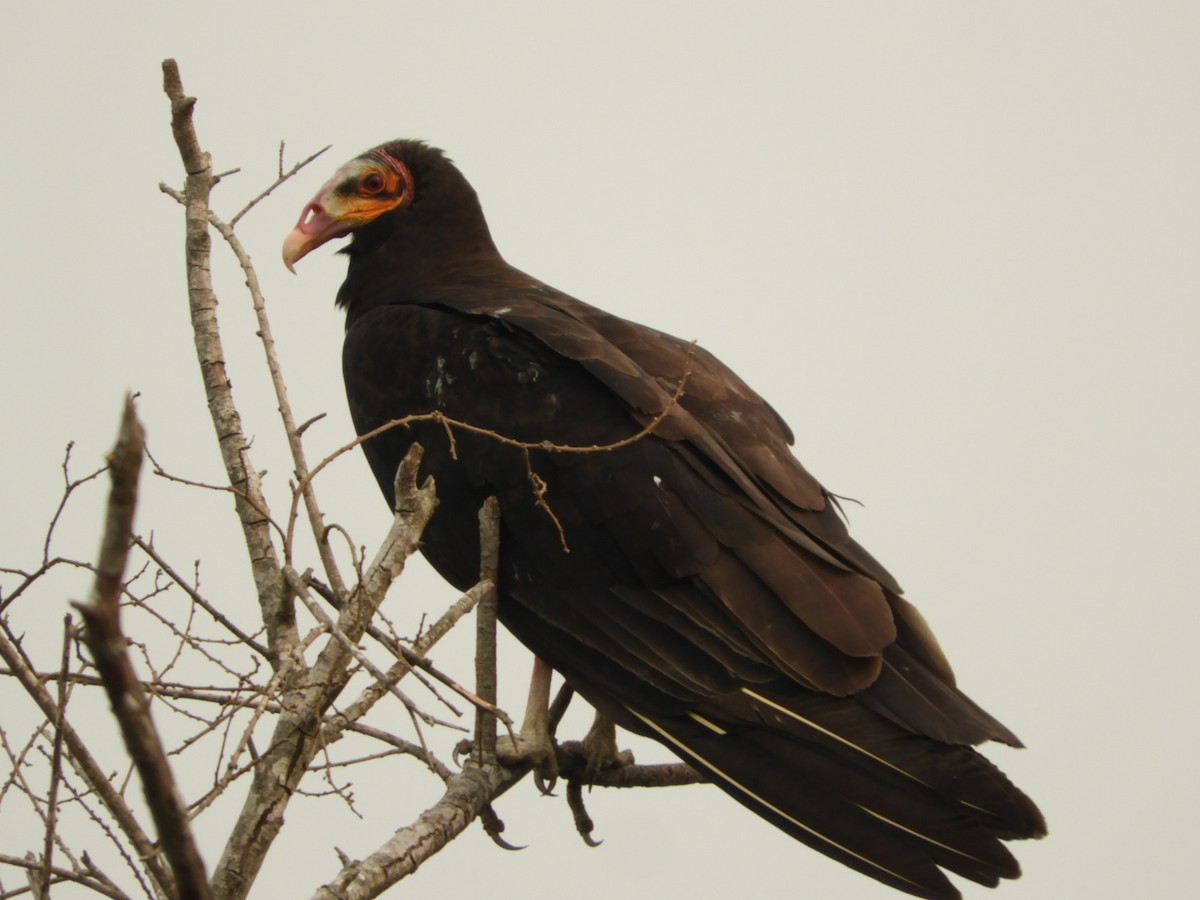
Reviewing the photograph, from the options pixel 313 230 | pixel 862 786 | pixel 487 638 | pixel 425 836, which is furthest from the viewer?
pixel 313 230

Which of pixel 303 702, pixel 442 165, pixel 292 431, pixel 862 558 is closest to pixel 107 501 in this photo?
pixel 303 702

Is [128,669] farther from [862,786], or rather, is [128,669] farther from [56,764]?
[862,786]

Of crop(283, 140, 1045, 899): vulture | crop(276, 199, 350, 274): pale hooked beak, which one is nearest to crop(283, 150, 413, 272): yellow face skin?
crop(276, 199, 350, 274): pale hooked beak

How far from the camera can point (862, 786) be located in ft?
9.30

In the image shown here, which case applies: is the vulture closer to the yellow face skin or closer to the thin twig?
the yellow face skin

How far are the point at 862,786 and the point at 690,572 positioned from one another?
0.64 meters

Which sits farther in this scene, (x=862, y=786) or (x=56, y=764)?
(x=862, y=786)

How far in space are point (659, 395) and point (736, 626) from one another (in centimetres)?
61

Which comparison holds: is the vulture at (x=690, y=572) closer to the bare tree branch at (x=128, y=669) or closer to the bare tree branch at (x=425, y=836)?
the bare tree branch at (x=425, y=836)

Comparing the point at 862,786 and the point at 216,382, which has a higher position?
the point at 216,382

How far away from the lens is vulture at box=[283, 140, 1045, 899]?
9.29 ft

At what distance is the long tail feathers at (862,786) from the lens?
2730mm

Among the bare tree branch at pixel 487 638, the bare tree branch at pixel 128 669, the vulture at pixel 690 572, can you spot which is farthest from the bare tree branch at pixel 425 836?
the bare tree branch at pixel 128 669

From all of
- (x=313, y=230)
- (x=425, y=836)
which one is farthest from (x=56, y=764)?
(x=313, y=230)
